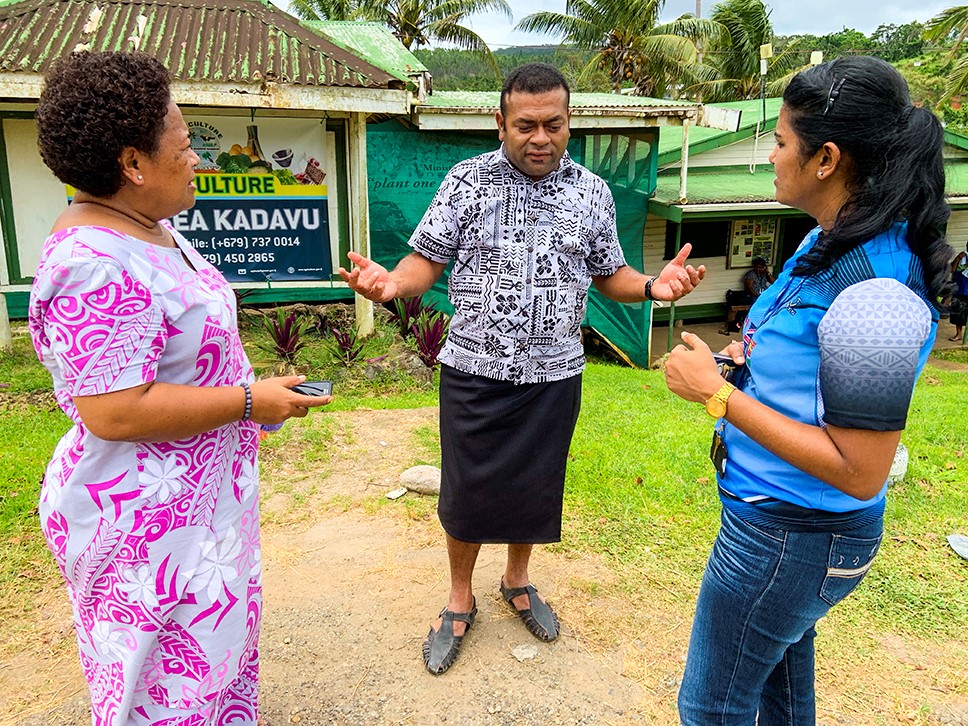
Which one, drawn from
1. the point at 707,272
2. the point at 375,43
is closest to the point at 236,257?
the point at 375,43

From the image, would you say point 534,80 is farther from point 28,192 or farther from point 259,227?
point 28,192

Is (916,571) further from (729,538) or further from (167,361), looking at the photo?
(167,361)

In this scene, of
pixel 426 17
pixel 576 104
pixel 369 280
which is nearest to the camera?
pixel 369 280

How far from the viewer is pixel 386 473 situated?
4477 millimetres

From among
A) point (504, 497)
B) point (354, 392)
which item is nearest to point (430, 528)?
point (504, 497)

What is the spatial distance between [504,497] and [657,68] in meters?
22.5

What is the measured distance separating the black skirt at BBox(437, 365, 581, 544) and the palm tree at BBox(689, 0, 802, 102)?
24.8m

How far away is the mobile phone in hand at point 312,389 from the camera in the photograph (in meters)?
1.86

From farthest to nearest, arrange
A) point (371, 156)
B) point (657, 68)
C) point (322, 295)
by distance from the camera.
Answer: point (657, 68)
point (371, 156)
point (322, 295)

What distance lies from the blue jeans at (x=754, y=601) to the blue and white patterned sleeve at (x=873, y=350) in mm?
346

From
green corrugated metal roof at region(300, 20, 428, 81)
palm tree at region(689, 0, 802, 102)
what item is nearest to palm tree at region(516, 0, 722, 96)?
palm tree at region(689, 0, 802, 102)

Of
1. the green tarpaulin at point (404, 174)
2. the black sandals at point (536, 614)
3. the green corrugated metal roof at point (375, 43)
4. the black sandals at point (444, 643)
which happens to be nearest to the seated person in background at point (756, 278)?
the green tarpaulin at point (404, 174)

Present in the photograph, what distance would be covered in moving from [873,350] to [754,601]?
2.06ft

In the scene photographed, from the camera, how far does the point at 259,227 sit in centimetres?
658
